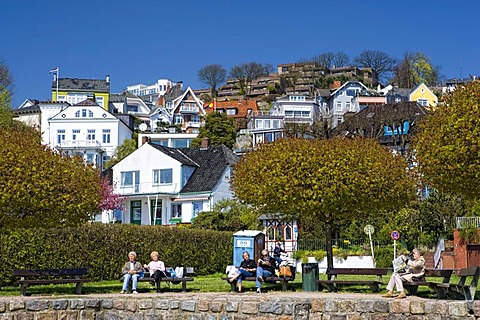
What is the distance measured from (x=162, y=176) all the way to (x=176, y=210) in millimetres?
3069

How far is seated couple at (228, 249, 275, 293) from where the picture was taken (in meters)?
21.6

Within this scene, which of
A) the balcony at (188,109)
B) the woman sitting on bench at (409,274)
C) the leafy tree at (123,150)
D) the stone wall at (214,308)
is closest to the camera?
the stone wall at (214,308)

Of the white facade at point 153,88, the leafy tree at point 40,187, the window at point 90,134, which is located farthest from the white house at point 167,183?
the white facade at point 153,88

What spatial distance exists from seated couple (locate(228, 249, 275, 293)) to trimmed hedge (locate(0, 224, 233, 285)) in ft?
28.2

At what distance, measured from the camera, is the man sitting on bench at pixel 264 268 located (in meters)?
21.6

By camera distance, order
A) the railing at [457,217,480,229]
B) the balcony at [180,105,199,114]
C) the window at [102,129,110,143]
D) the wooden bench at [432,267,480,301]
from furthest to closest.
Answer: the balcony at [180,105,199,114] → the window at [102,129,110,143] → the railing at [457,217,480,229] → the wooden bench at [432,267,480,301]

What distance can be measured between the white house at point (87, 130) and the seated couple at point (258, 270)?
66100mm

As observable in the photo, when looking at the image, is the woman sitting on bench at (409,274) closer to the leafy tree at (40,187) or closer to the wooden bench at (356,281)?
the wooden bench at (356,281)

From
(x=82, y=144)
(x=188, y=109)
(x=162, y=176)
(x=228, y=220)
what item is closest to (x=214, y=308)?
(x=228, y=220)

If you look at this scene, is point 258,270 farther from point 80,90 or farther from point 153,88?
point 153,88

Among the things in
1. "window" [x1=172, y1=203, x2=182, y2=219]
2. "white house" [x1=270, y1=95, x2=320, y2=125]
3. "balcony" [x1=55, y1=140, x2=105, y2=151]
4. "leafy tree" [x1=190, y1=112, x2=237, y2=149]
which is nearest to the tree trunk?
"window" [x1=172, y1=203, x2=182, y2=219]

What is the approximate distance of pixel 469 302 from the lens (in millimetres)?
16359

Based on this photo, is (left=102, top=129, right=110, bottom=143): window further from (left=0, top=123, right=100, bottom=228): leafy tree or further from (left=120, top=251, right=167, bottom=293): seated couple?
(left=120, top=251, right=167, bottom=293): seated couple

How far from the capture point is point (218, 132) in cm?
9444
